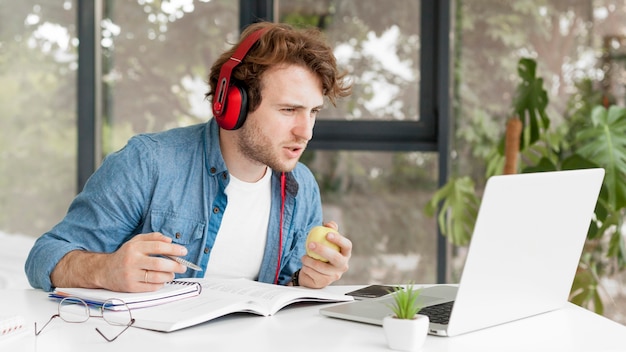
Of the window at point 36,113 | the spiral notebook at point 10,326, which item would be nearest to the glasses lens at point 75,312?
the spiral notebook at point 10,326

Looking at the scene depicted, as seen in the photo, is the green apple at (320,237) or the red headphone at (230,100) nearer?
the green apple at (320,237)

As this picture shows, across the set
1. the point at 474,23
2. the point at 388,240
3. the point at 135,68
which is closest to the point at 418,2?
the point at 474,23

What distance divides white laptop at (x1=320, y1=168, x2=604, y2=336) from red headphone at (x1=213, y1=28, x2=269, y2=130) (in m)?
0.62

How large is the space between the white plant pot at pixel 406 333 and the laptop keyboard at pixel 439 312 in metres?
0.15

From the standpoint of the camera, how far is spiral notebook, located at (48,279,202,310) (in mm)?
1455

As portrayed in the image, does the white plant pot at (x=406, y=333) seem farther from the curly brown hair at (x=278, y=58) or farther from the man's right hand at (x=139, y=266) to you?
the curly brown hair at (x=278, y=58)

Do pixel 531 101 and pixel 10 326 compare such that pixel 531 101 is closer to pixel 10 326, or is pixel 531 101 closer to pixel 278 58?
pixel 278 58

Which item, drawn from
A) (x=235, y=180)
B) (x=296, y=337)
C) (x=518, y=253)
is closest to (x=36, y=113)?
(x=235, y=180)

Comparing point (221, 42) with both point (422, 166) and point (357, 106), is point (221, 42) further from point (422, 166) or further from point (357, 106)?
point (422, 166)

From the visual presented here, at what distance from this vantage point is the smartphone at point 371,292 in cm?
167

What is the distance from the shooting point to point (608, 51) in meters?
3.32

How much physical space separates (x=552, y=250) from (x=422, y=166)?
2.10 meters

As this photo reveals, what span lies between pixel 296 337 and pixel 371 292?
0.40m

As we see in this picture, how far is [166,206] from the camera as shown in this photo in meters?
1.92
